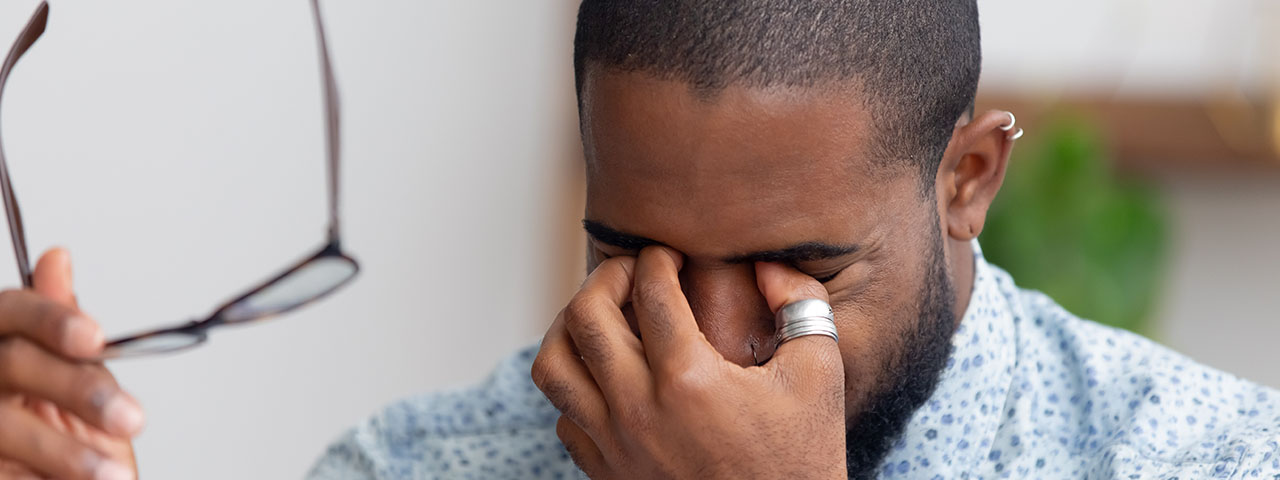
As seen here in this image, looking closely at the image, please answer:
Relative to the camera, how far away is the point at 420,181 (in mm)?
2373

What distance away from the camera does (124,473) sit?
0.80 m

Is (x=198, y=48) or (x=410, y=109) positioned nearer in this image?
(x=198, y=48)

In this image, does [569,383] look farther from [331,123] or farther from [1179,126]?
[1179,126]

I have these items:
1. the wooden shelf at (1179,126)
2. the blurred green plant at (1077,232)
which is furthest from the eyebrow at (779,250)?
the wooden shelf at (1179,126)

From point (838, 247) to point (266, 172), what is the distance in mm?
1034

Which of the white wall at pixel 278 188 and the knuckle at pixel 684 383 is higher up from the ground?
the knuckle at pixel 684 383

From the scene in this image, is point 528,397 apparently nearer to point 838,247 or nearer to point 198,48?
point 838,247

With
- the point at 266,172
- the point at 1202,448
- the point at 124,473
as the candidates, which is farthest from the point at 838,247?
the point at 266,172

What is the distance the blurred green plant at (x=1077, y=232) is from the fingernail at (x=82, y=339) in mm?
1801

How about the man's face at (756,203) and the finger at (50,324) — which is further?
the man's face at (756,203)

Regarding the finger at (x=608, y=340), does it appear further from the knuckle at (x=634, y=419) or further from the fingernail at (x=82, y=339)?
the fingernail at (x=82, y=339)

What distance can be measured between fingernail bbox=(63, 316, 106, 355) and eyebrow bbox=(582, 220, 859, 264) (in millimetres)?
458

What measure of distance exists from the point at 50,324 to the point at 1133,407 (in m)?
1.00

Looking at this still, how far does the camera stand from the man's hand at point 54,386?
0.77 m
